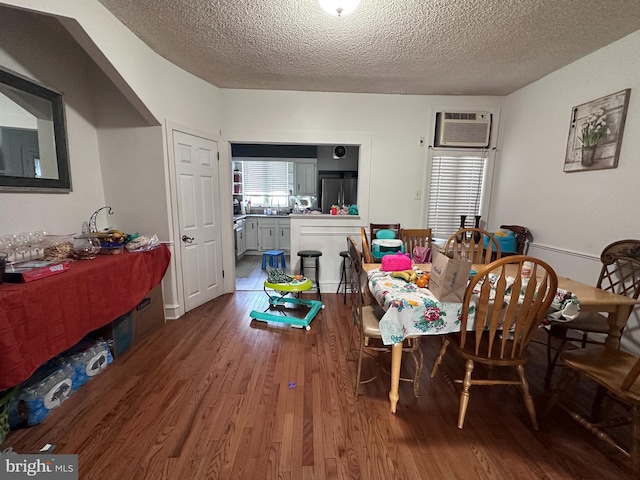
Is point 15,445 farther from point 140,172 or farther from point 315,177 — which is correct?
point 315,177

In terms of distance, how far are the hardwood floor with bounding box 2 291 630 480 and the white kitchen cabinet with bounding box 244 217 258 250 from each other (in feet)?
12.7

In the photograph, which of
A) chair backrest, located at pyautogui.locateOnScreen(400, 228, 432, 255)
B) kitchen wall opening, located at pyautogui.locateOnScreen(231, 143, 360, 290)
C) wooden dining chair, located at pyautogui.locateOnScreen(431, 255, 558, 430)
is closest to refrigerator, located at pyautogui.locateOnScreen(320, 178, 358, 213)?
kitchen wall opening, located at pyautogui.locateOnScreen(231, 143, 360, 290)

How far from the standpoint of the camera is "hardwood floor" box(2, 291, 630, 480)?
1312mm

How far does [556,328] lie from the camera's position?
6.38ft

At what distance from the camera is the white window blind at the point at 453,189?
3607 mm

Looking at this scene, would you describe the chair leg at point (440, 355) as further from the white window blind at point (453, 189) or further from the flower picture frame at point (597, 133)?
the white window blind at point (453, 189)

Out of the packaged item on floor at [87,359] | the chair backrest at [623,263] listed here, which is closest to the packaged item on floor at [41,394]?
the packaged item on floor at [87,359]

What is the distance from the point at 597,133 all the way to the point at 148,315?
439cm

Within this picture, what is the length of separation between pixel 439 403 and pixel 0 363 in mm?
2409

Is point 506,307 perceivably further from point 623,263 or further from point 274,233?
point 274,233

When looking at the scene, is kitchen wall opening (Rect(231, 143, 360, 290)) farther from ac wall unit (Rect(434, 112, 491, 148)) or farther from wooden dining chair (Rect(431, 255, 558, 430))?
wooden dining chair (Rect(431, 255, 558, 430))

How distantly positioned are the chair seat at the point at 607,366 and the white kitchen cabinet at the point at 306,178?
5364 millimetres

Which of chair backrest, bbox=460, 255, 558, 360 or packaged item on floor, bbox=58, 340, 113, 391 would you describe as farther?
packaged item on floor, bbox=58, 340, 113, 391

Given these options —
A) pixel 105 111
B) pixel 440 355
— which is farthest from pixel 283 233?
pixel 440 355
